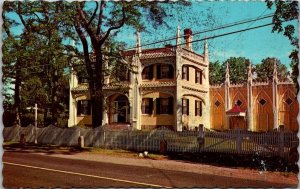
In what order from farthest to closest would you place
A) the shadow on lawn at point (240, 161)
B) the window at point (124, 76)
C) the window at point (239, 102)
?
the window at point (239, 102), the window at point (124, 76), the shadow on lawn at point (240, 161)

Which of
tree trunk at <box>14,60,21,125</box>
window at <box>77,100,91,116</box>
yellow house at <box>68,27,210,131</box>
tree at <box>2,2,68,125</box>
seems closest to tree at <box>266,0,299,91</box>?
tree at <box>2,2,68,125</box>

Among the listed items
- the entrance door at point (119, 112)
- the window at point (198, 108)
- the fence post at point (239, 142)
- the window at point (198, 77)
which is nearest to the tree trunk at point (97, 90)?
the fence post at point (239, 142)

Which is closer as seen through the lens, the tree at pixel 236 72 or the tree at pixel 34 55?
the tree at pixel 34 55

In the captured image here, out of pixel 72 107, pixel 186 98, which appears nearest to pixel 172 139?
pixel 186 98

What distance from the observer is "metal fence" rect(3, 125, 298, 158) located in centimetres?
1683

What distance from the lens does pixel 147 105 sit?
109ft

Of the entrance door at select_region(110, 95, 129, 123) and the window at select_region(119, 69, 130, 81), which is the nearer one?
the window at select_region(119, 69, 130, 81)

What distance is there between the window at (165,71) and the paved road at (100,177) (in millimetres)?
18234

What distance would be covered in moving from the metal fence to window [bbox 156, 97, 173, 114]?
444 inches

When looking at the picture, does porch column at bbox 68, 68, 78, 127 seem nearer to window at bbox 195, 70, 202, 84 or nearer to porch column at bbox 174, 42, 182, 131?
porch column at bbox 174, 42, 182, 131

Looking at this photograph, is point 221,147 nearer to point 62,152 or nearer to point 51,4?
point 62,152

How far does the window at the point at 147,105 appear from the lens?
108 ft

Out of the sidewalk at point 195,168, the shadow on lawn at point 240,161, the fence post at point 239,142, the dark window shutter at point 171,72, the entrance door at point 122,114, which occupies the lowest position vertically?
the sidewalk at point 195,168

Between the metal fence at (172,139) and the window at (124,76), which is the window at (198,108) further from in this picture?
the metal fence at (172,139)
